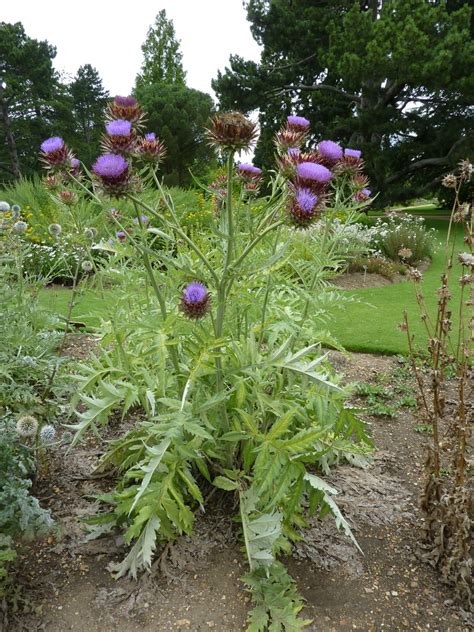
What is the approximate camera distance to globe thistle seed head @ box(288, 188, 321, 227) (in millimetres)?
1702

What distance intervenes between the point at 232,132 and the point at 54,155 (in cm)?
81

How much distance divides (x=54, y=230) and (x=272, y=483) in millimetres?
2183

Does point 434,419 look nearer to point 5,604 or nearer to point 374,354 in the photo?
point 5,604

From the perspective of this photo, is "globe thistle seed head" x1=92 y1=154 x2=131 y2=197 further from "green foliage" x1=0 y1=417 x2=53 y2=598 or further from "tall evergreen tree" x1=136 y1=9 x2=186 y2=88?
"tall evergreen tree" x1=136 y1=9 x2=186 y2=88

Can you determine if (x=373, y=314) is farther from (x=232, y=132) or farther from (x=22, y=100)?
(x=22, y=100)

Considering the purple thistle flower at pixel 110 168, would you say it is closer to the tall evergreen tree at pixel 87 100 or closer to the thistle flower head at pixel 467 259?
the thistle flower head at pixel 467 259

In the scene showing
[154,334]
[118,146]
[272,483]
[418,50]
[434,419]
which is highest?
[418,50]

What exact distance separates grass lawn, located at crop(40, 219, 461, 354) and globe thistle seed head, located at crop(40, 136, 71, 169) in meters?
0.79

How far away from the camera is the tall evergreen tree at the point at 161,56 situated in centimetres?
3161

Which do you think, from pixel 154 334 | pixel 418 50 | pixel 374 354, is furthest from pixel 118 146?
pixel 418 50

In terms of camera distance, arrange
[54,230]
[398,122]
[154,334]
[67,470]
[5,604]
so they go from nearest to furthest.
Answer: [5,604] < [154,334] < [67,470] < [54,230] < [398,122]

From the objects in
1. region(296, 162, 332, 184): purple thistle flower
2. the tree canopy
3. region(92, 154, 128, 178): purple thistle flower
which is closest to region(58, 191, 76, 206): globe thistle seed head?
region(92, 154, 128, 178): purple thistle flower

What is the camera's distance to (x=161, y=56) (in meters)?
32.1

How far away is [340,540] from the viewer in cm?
208
